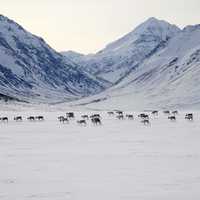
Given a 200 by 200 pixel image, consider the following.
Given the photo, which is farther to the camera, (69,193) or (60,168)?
(60,168)

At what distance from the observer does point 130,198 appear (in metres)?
20.1

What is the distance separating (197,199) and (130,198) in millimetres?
2515

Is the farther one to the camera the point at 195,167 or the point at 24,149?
the point at 24,149

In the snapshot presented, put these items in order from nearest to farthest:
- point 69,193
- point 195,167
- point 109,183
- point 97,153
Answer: point 69,193 → point 109,183 → point 195,167 → point 97,153

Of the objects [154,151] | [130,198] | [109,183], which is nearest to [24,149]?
[154,151]

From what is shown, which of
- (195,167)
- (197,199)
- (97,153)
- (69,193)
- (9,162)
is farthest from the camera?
(97,153)

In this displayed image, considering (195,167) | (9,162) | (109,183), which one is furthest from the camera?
(9,162)

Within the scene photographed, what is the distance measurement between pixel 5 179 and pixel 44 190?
10.5ft

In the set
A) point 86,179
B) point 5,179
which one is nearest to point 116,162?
→ point 86,179

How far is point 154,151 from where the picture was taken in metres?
35.4

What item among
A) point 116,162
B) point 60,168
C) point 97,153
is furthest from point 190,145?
point 60,168

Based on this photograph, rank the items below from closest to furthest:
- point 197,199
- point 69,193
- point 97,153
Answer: point 197,199
point 69,193
point 97,153

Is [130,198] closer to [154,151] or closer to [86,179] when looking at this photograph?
[86,179]

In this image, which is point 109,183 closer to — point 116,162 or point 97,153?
point 116,162
